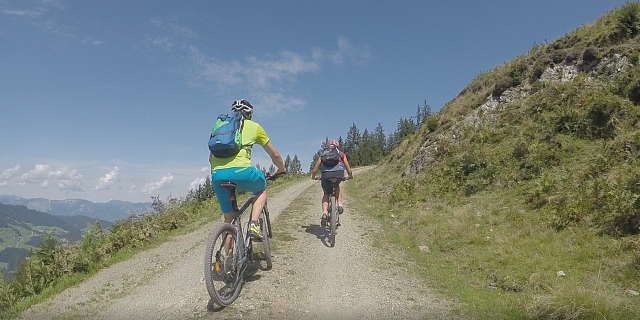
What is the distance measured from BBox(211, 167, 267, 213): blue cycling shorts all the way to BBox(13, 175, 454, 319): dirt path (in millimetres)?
1506

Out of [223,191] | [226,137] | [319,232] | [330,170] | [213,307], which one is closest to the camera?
[226,137]

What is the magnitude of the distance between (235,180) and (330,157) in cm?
387

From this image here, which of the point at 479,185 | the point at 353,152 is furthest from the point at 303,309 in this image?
the point at 353,152

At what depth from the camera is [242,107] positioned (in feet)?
16.8

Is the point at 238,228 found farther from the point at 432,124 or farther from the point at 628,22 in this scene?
the point at 628,22

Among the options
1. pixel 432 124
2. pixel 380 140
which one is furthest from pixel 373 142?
pixel 432 124

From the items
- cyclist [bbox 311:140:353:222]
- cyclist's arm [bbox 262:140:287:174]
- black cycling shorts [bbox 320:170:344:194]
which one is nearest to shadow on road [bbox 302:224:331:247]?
cyclist [bbox 311:140:353:222]

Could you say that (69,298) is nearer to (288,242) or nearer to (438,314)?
(288,242)

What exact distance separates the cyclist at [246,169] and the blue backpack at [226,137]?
4.0 inches

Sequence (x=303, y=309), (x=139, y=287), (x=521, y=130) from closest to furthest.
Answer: (x=303, y=309) → (x=139, y=287) → (x=521, y=130)

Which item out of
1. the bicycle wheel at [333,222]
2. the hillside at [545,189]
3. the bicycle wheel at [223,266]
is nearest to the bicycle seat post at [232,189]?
the bicycle wheel at [223,266]

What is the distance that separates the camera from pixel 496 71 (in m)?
25.4

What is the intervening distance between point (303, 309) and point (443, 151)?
14.0 metres

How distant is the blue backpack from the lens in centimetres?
445
